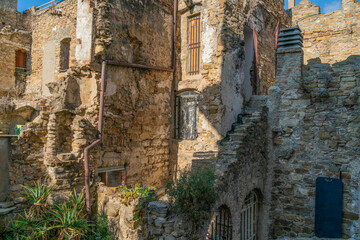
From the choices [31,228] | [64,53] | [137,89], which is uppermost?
[64,53]

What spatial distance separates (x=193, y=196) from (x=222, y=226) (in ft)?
6.66

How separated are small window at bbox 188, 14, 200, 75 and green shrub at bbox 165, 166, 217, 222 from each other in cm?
508

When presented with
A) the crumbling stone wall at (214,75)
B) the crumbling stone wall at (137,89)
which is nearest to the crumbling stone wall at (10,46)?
the crumbling stone wall at (137,89)

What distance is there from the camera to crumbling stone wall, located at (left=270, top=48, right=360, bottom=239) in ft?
19.4

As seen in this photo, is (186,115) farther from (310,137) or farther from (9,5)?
(9,5)

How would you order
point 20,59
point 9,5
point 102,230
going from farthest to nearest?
point 20,59 → point 9,5 → point 102,230

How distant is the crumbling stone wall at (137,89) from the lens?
764 cm

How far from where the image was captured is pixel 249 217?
278 inches

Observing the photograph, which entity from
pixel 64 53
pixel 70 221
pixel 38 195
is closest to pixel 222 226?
pixel 70 221

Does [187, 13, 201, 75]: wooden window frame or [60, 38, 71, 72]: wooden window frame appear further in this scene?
[60, 38, 71, 72]: wooden window frame

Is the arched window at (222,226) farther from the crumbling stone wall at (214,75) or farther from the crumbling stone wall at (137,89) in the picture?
the crumbling stone wall at (137,89)

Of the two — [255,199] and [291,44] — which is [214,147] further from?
[291,44]

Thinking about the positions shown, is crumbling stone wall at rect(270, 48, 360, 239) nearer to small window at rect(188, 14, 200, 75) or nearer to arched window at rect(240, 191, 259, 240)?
arched window at rect(240, 191, 259, 240)

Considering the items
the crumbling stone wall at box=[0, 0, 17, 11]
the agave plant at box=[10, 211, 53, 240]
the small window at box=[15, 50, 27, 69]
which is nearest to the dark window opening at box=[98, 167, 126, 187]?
the agave plant at box=[10, 211, 53, 240]
